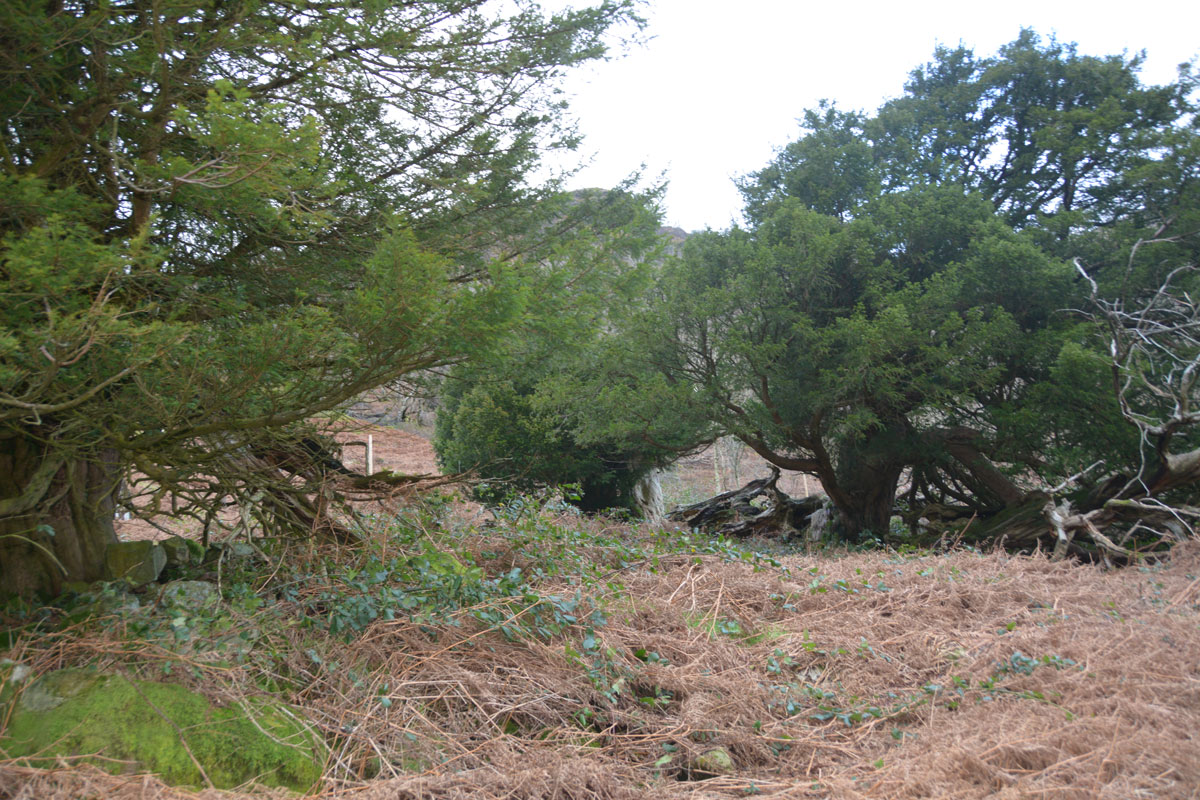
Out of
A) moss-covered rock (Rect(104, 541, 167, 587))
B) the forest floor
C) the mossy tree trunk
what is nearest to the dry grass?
the forest floor

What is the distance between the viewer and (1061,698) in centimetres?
314

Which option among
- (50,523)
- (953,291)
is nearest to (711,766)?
(50,523)

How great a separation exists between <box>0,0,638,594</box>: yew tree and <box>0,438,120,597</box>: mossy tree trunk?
0.5 inches

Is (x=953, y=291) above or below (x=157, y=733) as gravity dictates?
above

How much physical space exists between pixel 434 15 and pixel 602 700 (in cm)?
396

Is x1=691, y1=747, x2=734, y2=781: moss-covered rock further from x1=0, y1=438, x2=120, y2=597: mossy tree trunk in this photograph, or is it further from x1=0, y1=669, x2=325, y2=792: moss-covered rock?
x1=0, y1=438, x2=120, y2=597: mossy tree trunk

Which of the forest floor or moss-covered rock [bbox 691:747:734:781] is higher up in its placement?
the forest floor

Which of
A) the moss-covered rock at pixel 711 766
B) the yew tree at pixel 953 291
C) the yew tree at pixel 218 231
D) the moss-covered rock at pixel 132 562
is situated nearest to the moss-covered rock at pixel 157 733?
the yew tree at pixel 218 231

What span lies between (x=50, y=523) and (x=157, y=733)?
187 centimetres

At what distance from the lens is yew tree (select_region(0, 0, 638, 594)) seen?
286 centimetres

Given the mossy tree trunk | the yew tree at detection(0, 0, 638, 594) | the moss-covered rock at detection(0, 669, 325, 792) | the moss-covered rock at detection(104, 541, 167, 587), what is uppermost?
the yew tree at detection(0, 0, 638, 594)

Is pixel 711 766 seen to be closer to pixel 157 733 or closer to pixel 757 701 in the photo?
pixel 757 701

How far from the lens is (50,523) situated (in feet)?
13.1

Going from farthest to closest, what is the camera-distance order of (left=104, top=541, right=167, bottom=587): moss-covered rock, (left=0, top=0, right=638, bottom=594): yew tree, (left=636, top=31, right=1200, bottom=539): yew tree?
(left=636, top=31, right=1200, bottom=539): yew tree, (left=104, top=541, right=167, bottom=587): moss-covered rock, (left=0, top=0, right=638, bottom=594): yew tree
